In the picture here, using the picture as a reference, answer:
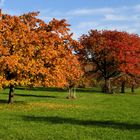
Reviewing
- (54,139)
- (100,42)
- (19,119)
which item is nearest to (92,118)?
(19,119)

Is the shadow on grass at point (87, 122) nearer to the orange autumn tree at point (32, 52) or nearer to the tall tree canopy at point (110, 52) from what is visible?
the orange autumn tree at point (32, 52)

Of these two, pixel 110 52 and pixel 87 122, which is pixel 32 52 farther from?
pixel 110 52

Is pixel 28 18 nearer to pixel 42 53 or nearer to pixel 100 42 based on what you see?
pixel 42 53

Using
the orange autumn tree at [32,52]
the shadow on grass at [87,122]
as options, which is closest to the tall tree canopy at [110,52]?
the orange autumn tree at [32,52]

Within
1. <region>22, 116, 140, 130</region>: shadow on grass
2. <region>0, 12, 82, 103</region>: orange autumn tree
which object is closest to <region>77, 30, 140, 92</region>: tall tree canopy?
<region>0, 12, 82, 103</region>: orange autumn tree

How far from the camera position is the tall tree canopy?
91625 millimetres

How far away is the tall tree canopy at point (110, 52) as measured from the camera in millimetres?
91625

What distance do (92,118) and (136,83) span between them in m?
65.2

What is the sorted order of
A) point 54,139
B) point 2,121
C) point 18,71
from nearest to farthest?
point 54,139 → point 2,121 → point 18,71

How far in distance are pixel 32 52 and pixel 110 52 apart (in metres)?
50.6

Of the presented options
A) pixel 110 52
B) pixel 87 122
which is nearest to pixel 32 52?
pixel 87 122

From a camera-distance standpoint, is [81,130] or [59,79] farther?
[59,79]

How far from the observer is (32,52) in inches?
1676

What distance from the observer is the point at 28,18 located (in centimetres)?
4619
